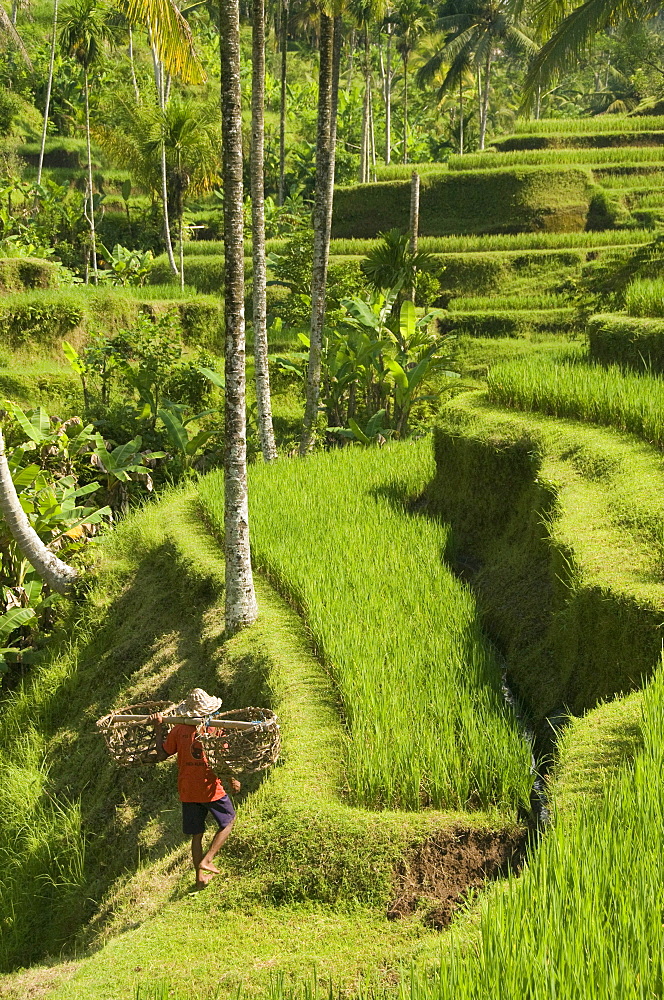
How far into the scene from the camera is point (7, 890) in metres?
6.24

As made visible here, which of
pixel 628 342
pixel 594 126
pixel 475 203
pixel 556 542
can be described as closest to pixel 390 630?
pixel 556 542

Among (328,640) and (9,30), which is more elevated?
(9,30)

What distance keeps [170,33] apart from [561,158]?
17838mm

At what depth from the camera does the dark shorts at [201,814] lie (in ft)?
15.7

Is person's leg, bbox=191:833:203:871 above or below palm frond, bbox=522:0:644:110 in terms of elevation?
below

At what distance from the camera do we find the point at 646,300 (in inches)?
354

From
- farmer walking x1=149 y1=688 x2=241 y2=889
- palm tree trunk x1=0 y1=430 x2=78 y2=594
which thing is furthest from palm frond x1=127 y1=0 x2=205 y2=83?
farmer walking x1=149 y1=688 x2=241 y2=889

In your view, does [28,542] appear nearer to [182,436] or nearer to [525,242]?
[182,436]

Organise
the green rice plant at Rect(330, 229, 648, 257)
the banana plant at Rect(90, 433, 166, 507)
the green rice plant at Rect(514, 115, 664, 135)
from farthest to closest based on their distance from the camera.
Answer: the green rice plant at Rect(514, 115, 664, 135) < the green rice plant at Rect(330, 229, 648, 257) < the banana plant at Rect(90, 433, 166, 507)

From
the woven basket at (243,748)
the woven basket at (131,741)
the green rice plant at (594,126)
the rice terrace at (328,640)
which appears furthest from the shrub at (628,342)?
the green rice plant at (594,126)

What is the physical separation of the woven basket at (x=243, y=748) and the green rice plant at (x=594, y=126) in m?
23.3

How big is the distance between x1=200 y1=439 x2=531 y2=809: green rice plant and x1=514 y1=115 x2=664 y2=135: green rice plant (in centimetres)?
1969

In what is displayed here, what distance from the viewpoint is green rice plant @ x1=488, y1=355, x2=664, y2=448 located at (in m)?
7.09

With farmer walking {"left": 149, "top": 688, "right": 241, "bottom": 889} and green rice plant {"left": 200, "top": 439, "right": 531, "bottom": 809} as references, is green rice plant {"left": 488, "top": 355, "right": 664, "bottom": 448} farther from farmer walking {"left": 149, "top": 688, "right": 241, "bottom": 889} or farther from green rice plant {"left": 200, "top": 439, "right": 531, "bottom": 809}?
farmer walking {"left": 149, "top": 688, "right": 241, "bottom": 889}
